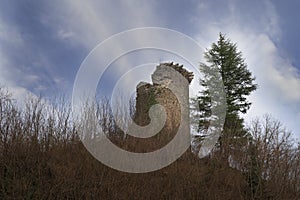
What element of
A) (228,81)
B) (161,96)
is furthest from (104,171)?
(228,81)

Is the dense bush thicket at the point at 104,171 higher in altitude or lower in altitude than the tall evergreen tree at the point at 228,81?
lower

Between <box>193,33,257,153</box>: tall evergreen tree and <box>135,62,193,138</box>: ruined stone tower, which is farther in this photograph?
<box>193,33,257,153</box>: tall evergreen tree

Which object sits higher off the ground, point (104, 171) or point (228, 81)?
point (228, 81)

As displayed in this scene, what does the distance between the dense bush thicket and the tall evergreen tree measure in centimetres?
465

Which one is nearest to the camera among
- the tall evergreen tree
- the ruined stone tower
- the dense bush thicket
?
the dense bush thicket

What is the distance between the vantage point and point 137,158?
9.82 m

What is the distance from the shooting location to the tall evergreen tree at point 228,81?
1653 cm

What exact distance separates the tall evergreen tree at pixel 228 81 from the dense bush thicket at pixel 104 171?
4655 mm

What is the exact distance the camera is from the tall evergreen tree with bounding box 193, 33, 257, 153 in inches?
651

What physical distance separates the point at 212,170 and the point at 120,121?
12.6ft

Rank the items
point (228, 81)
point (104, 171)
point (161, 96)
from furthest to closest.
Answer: point (228, 81) → point (161, 96) → point (104, 171)

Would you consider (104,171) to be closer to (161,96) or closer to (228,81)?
(161,96)

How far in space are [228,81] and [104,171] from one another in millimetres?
10671

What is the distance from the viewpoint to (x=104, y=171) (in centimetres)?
861
